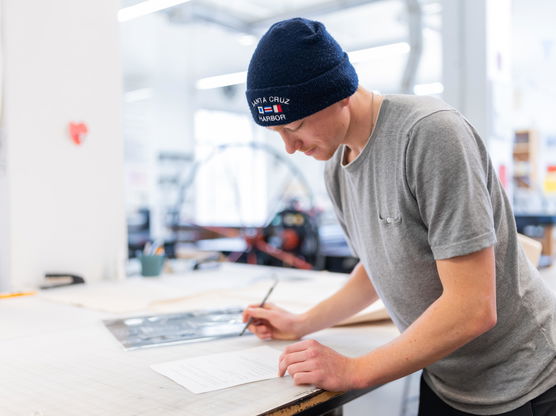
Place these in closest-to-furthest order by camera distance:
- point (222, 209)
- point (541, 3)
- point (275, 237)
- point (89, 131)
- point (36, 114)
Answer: point (36, 114)
point (89, 131)
point (275, 237)
point (541, 3)
point (222, 209)

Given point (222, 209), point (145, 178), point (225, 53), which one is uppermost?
point (225, 53)

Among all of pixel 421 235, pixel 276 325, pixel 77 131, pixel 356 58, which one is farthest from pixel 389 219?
pixel 356 58

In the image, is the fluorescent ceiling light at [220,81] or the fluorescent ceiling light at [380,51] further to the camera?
the fluorescent ceiling light at [220,81]

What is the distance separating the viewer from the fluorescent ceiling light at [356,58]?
6.25 meters

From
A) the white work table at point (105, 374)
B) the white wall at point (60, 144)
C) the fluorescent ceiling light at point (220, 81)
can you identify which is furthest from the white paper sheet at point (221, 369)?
the fluorescent ceiling light at point (220, 81)

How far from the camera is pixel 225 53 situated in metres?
7.62

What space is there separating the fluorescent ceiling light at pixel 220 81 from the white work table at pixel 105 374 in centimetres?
714

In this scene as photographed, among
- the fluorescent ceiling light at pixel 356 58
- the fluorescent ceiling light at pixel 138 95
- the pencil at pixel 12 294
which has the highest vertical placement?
the fluorescent ceiling light at pixel 356 58

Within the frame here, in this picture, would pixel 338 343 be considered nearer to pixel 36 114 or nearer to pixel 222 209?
pixel 36 114

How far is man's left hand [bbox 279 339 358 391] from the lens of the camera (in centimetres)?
82

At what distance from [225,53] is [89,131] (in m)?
6.04

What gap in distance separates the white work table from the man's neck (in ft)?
1.30

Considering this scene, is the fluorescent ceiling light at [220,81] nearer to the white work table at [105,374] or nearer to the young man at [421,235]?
the white work table at [105,374]

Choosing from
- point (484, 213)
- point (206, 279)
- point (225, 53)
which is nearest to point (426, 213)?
point (484, 213)
